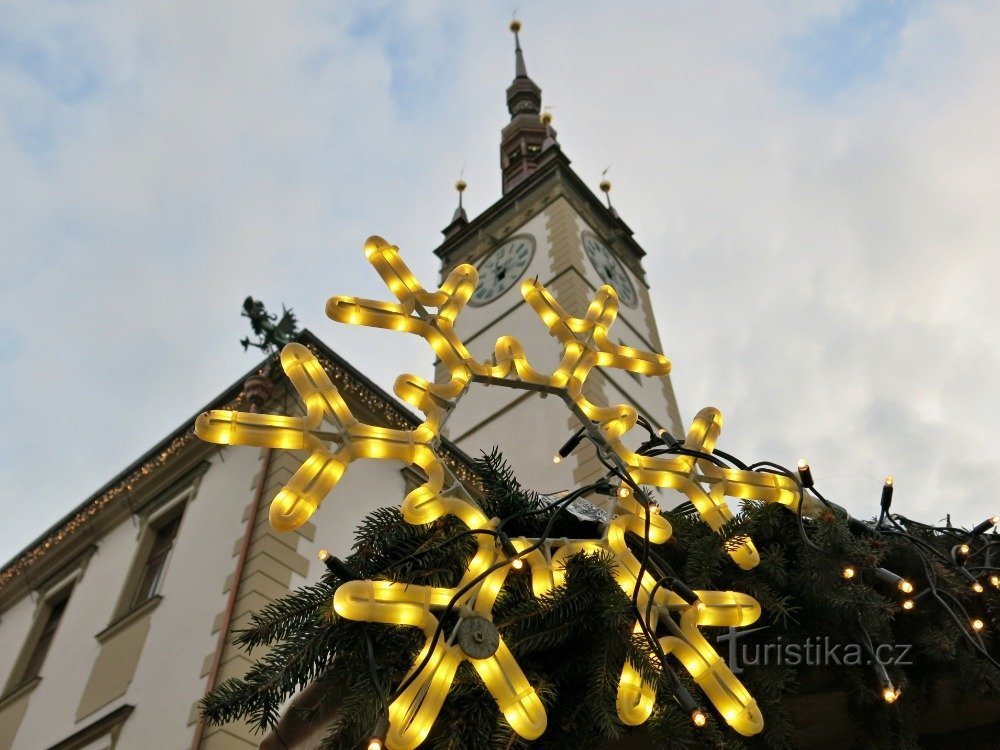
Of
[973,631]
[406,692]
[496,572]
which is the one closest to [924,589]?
[973,631]

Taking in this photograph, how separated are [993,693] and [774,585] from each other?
0.57 meters

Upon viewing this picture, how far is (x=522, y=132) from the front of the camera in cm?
2808

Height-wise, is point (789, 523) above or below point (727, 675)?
above

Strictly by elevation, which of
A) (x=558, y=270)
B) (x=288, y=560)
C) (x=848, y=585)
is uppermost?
(x=558, y=270)

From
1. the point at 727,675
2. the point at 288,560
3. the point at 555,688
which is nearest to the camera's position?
the point at 727,675

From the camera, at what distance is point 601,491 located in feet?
7.54

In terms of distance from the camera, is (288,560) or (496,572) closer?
(496,572)

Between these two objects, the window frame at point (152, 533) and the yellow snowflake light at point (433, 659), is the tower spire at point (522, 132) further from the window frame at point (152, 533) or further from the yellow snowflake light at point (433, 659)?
the yellow snowflake light at point (433, 659)

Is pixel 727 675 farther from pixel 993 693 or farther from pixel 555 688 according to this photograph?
pixel 993 693

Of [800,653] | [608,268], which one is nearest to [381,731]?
[800,653]

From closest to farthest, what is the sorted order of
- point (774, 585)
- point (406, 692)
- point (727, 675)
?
1. point (406, 692)
2. point (727, 675)
3. point (774, 585)

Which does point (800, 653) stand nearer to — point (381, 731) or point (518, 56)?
point (381, 731)

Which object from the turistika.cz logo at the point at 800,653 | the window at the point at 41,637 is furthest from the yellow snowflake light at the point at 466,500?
the window at the point at 41,637

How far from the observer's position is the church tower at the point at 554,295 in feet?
41.7
